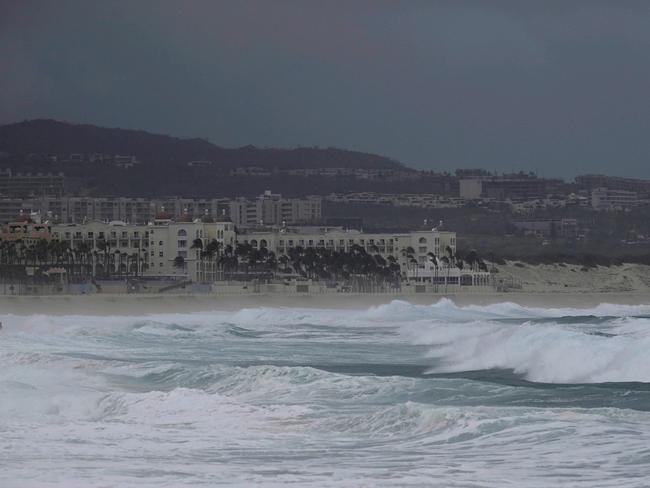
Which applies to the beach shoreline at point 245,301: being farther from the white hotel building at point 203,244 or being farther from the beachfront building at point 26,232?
the beachfront building at point 26,232

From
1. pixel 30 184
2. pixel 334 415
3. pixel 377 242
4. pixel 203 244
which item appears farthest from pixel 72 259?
pixel 30 184

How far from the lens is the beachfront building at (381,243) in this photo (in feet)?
322

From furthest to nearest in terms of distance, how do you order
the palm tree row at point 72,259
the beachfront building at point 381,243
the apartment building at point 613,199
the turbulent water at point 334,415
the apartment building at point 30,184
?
the apartment building at point 30,184 < the apartment building at point 613,199 < the beachfront building at point 381,243 < the palm tree row at point 72,259 < the turbulent water at point 334,415

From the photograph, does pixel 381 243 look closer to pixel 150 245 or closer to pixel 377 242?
pixel 377 242

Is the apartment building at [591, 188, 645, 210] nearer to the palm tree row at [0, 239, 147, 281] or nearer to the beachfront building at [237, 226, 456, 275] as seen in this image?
the beachfront building at [237, 226, 456, 275]

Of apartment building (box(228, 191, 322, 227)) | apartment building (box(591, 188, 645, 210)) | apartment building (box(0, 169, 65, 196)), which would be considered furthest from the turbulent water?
apartment building (box(0, 169, 65, 196))

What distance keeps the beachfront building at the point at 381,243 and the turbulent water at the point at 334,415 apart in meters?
58.8

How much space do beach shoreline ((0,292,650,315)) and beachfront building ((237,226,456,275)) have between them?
16.2 m

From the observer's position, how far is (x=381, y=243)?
99250 millimetres

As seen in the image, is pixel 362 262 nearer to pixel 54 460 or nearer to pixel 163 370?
pixel 163 370

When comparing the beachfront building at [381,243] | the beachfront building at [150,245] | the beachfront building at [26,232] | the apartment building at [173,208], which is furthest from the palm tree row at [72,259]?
the apartment building at [173,208]

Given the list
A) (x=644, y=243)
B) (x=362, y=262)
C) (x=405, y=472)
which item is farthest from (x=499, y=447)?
(x=644, y=243)

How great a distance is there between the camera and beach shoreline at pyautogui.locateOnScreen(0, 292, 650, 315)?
6419 centimetres

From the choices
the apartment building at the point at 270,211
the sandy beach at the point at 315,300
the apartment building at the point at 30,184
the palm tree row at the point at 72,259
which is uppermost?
the apartment building at the point at 30,184
